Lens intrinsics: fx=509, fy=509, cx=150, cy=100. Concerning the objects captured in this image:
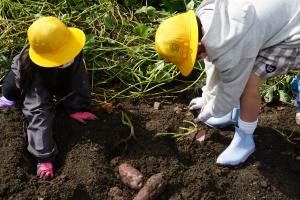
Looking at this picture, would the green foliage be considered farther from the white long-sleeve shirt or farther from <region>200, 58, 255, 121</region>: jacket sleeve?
the white long-sleeve shirt

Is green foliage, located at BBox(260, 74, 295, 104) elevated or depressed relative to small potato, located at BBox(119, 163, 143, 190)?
elevated

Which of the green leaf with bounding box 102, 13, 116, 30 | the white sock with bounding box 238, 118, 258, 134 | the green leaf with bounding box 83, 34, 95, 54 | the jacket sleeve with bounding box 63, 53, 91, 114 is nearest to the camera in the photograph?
the white sock with bounding box 238, 118, 258, 134

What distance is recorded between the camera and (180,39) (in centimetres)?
201

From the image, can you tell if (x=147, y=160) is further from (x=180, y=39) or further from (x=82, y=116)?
(x=180, y=39)

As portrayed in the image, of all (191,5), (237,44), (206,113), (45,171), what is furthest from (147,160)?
(191,5)

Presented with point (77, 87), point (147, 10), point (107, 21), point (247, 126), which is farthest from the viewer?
point (147, 10)

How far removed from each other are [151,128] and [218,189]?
17.9 inches

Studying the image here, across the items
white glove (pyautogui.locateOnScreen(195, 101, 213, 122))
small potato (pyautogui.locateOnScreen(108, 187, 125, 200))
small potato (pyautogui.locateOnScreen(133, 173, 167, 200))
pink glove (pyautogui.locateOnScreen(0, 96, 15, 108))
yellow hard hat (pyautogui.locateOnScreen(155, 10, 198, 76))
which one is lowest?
small potato (pyautogui.locateOnScreen(108, 187, 125, 200))

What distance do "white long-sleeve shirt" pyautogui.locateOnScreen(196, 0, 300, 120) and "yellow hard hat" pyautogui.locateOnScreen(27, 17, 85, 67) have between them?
0.57 meters

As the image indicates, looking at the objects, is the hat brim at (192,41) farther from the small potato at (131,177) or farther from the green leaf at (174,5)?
the green leaf at (174,5)

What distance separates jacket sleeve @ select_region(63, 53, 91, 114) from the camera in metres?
2.38

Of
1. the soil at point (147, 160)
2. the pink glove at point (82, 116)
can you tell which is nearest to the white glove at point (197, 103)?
the soil at point (147, 160)

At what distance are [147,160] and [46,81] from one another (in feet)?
1.92

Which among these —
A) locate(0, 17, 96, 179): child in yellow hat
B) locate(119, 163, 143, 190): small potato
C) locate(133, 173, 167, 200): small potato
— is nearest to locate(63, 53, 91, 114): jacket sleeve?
locate(0, 17, 96, 179): child in yellow hat
